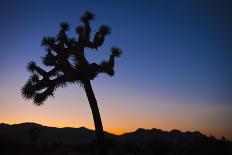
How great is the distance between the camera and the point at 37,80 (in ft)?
58.2

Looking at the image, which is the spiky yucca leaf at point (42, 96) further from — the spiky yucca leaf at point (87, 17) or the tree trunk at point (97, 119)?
the spiky yucca leaf at point (87, 17)

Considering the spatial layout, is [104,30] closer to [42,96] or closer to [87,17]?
[87,17]

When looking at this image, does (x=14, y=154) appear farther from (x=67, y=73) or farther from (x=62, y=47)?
(x=62, y=47)

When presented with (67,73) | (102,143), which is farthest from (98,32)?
(102,143)

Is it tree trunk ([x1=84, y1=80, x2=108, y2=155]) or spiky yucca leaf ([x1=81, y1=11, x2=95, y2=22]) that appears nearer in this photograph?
tree trunk ([x1=84, y1=80, x2=108, y2=155])

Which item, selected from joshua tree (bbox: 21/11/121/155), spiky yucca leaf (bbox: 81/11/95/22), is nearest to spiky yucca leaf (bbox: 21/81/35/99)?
joshua tree (bbox: 21/11/121/155)

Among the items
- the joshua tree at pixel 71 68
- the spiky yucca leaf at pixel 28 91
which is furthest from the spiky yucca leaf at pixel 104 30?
the spiky yucca leaf at pixel 28 91

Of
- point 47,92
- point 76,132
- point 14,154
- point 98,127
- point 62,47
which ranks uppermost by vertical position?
point 76,132

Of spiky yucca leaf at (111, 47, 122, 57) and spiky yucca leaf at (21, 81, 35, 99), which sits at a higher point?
spiky yucca leaf at (111, 47, 122, 57)

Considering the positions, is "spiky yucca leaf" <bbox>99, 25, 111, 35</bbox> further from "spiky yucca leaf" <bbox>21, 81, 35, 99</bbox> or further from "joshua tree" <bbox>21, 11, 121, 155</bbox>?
"spiky yucca leaf" <bbox>21, 81, 35, 99</bbox>

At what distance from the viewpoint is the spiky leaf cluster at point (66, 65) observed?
17562 millimetres

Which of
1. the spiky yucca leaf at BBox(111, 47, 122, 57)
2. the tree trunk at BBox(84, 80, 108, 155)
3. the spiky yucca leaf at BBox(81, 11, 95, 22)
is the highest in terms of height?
the spiky yucca leaf at BBox(81, 11, 95, 22)

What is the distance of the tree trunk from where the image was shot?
17234mm

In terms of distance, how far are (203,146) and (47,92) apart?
828cm
